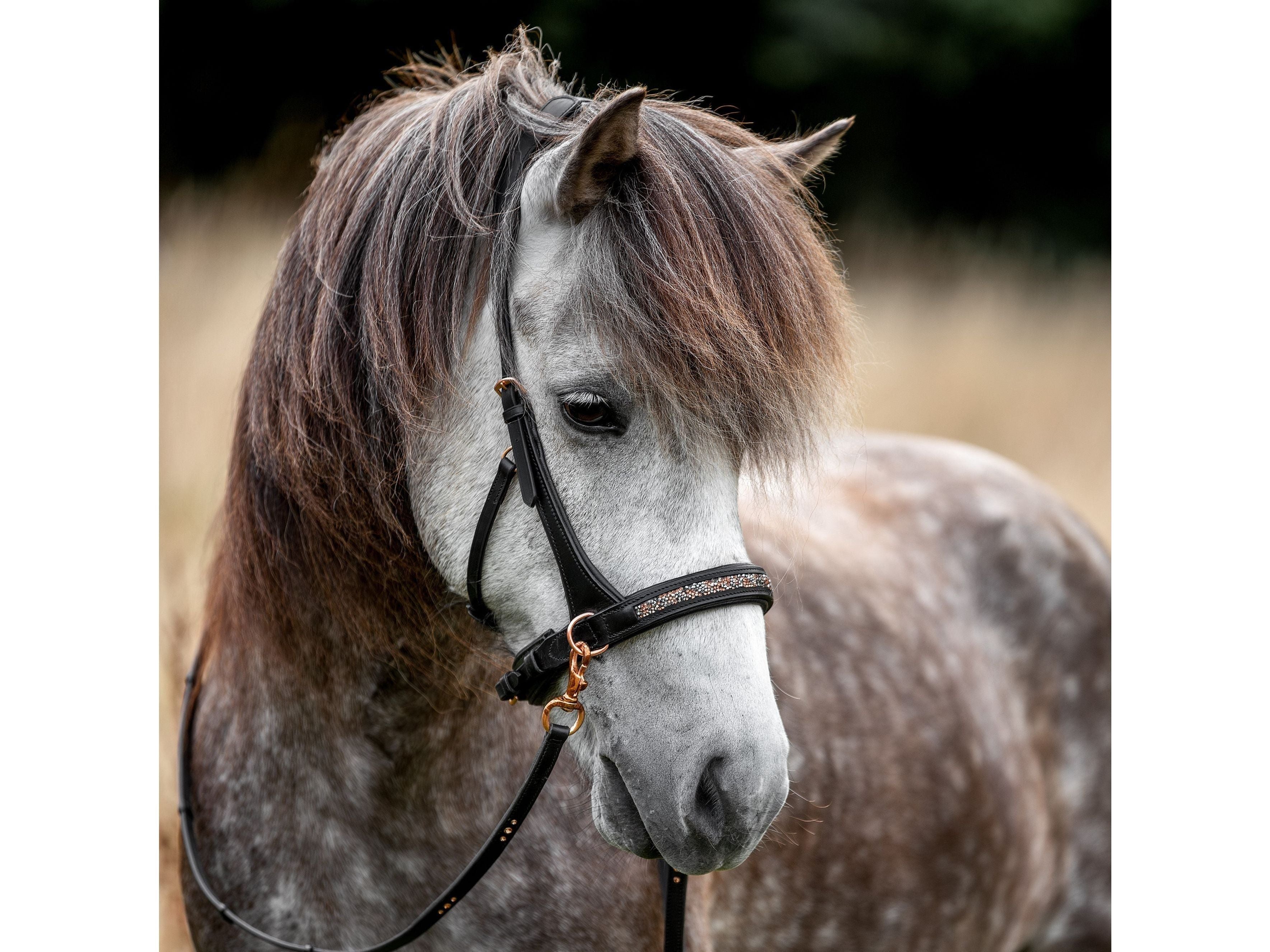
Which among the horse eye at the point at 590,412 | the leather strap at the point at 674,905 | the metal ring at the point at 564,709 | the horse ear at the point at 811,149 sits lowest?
the leather strap at the point at 674,905

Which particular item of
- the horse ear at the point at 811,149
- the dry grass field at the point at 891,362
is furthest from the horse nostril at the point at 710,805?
the horse ear at the point at 811,149

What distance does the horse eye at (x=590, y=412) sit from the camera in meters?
1.19

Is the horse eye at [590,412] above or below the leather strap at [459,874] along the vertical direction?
above

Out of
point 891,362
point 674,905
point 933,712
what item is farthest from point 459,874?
point 891,362

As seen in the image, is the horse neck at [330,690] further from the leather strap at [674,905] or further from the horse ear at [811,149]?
the horse ear at [811,149]

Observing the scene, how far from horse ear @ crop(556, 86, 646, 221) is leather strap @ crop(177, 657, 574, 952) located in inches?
25.4

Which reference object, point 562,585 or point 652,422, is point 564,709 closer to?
point 562,585

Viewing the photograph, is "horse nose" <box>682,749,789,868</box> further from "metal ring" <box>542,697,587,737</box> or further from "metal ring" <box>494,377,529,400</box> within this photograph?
"metal ring" <box>494,377,529,400</box>

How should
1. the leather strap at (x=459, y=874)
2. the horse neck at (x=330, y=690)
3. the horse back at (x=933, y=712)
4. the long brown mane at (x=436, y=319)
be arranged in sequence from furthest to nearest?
the horse back at (x=933, y=712)
the horse neck at (x=330, y=690)
the leather strap at (x=459, y=874)
the long brown mane at (x=436, y=319)

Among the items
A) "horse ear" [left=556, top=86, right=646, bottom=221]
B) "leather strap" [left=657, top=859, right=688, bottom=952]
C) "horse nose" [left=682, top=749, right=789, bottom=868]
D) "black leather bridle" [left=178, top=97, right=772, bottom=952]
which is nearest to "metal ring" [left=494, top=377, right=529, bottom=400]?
"black leather bridle" [left=178, top=97, right=772, bottom=952]

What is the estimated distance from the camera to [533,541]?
1223mm

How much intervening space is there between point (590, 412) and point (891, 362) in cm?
317

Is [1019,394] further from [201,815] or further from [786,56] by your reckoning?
[201,815]

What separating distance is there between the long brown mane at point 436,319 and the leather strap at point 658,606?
0.56ft
